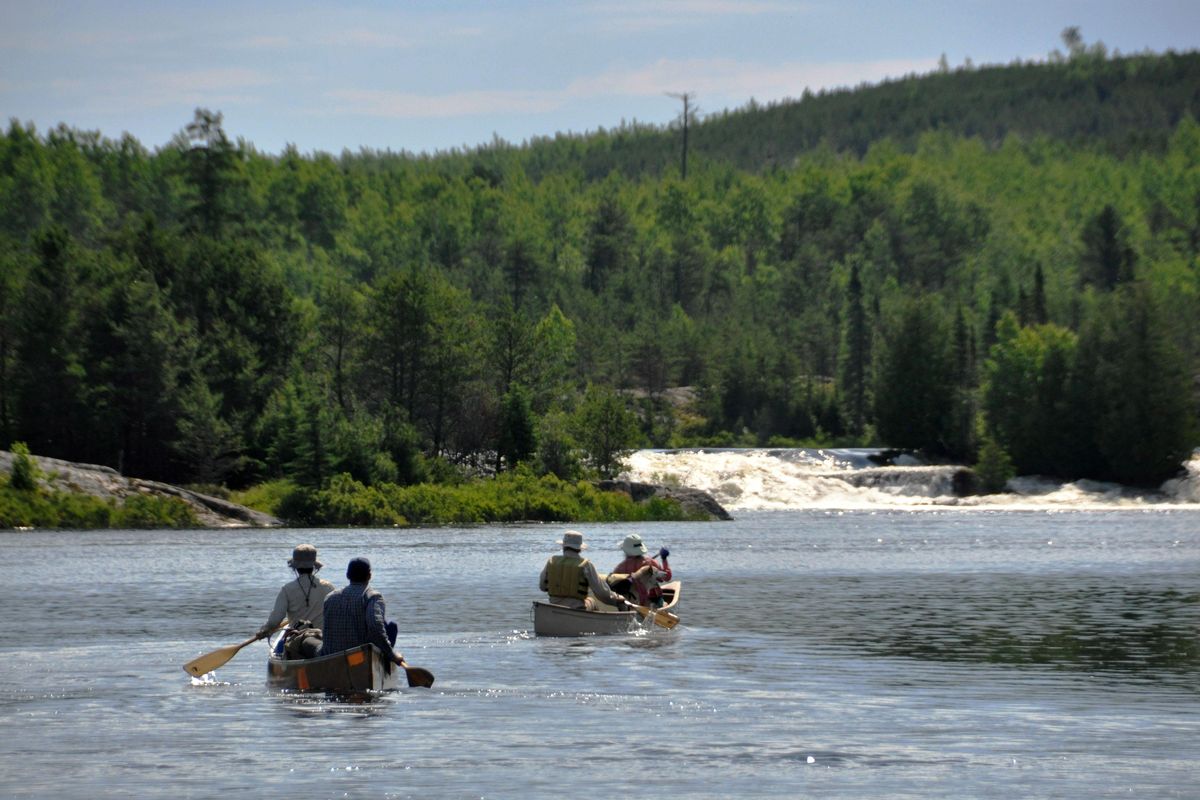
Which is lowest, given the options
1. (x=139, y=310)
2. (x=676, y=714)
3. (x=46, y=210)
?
(x=676, y=714)

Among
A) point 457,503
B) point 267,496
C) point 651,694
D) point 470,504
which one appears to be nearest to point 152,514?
point 267,496

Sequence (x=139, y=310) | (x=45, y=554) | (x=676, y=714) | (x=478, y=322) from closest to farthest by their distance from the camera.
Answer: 1. (x=676, y=714)
2. (x=45, y=554)
3. (x=139, y=310)
4. (x=478, y=322)

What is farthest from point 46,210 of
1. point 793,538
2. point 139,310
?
point 793,538

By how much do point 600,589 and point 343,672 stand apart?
999cm

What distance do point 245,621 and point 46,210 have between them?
160865mm

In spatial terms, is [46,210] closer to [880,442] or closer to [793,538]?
[880,442]

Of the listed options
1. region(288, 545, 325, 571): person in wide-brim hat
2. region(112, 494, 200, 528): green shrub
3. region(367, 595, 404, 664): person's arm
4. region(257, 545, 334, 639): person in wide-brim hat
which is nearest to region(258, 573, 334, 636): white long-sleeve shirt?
region(257, 545, 334, 639): person in wide-brim hat

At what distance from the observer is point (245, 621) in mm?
37031

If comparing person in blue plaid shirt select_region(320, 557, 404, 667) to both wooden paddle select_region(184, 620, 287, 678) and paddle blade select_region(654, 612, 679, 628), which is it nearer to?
wooden paddle select_region(184, 620, 287, 678)

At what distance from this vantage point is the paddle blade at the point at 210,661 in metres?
26.2

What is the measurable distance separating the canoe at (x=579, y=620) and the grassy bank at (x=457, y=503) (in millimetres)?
47625

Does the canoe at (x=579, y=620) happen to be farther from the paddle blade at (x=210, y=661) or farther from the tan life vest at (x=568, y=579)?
the paddle blade at (x=210, y=661)

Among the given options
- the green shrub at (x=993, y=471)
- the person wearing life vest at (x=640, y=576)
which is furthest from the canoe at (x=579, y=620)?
the green shrub at (x=993, y=471)

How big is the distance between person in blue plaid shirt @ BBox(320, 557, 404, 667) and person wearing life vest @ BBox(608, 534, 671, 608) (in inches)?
458
